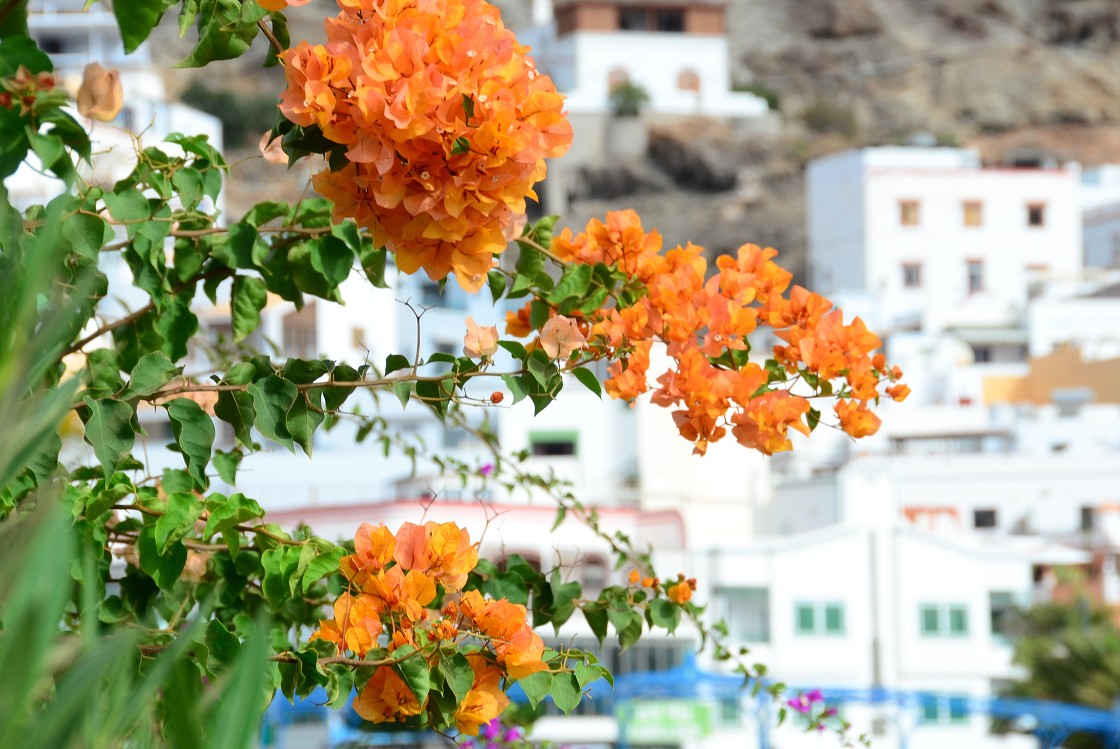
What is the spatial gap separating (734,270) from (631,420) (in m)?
33.3

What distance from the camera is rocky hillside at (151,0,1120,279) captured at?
250ft

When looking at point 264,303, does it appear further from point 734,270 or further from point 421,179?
point 421,179

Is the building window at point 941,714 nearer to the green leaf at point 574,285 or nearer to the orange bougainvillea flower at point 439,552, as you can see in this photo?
the green leaf at point 574,285

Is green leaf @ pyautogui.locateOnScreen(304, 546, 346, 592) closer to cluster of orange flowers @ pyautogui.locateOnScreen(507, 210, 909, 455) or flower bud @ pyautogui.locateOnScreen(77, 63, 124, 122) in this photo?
cluster of orange flowers @ pyautogui.locateOnScreen(507, 210, 909, 455)

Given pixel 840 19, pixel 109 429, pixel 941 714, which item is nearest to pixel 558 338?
pixel 109 429

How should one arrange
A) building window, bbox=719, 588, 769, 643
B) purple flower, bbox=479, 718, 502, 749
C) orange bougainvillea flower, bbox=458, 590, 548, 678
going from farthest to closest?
building window, bbox=719, 588, 769, 643 < purple flower, bbox=479, 718, 502, 749 < orange bougainvillea flower, bbox=458, 590, 548, 678

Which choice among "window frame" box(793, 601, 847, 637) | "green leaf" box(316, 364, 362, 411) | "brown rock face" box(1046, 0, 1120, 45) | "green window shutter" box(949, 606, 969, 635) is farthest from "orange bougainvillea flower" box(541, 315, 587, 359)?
"brown rock face" box(1046, 0, 1120, 45)

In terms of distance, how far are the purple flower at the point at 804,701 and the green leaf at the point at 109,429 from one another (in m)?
2.47

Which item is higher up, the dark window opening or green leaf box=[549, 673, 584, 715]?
the dark window opening

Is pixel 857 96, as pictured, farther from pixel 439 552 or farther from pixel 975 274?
pixel 439 552

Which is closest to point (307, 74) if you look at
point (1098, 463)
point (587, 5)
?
point (1098, 463)

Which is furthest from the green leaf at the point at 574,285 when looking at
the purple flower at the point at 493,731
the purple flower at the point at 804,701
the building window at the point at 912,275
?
the building window at the point at 912,275

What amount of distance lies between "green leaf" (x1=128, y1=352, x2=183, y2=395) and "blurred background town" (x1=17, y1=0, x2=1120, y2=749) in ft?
6.92

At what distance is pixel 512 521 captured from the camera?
1268 inches
